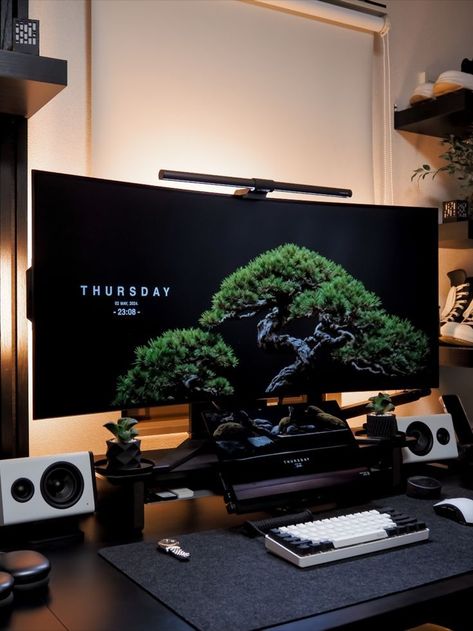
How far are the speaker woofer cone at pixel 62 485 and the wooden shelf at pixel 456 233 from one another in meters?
1.33

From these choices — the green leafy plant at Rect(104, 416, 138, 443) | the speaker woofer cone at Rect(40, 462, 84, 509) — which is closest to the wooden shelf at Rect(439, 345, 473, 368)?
the green leafy plant at Rect(104, 416, 138, 443)

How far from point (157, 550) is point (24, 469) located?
28 cm

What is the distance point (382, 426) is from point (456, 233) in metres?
0.76

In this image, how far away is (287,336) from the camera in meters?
1.60

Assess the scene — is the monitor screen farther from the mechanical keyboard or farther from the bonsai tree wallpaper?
the mechanical keyboard

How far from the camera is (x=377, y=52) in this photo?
216cm

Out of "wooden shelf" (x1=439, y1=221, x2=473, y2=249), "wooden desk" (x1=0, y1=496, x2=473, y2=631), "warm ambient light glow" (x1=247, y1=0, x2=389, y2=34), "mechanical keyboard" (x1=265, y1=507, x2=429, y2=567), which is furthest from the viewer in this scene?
"wooden shelf" (x1=439, y1=221, x2=473, y2=249)

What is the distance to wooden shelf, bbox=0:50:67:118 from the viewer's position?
1.23m

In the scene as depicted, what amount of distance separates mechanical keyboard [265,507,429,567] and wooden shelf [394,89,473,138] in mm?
1241

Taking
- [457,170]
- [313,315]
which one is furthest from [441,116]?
[313,315]

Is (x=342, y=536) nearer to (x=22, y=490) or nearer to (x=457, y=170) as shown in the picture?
(x=22, y=490)

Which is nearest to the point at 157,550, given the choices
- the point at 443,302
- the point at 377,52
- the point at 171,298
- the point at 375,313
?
the point at 171,298

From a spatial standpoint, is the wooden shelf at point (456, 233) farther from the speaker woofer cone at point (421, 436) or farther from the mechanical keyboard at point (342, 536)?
the mechanical keyboard at point (342, 536)

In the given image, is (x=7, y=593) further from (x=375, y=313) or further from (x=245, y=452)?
(x=375, y=313)
